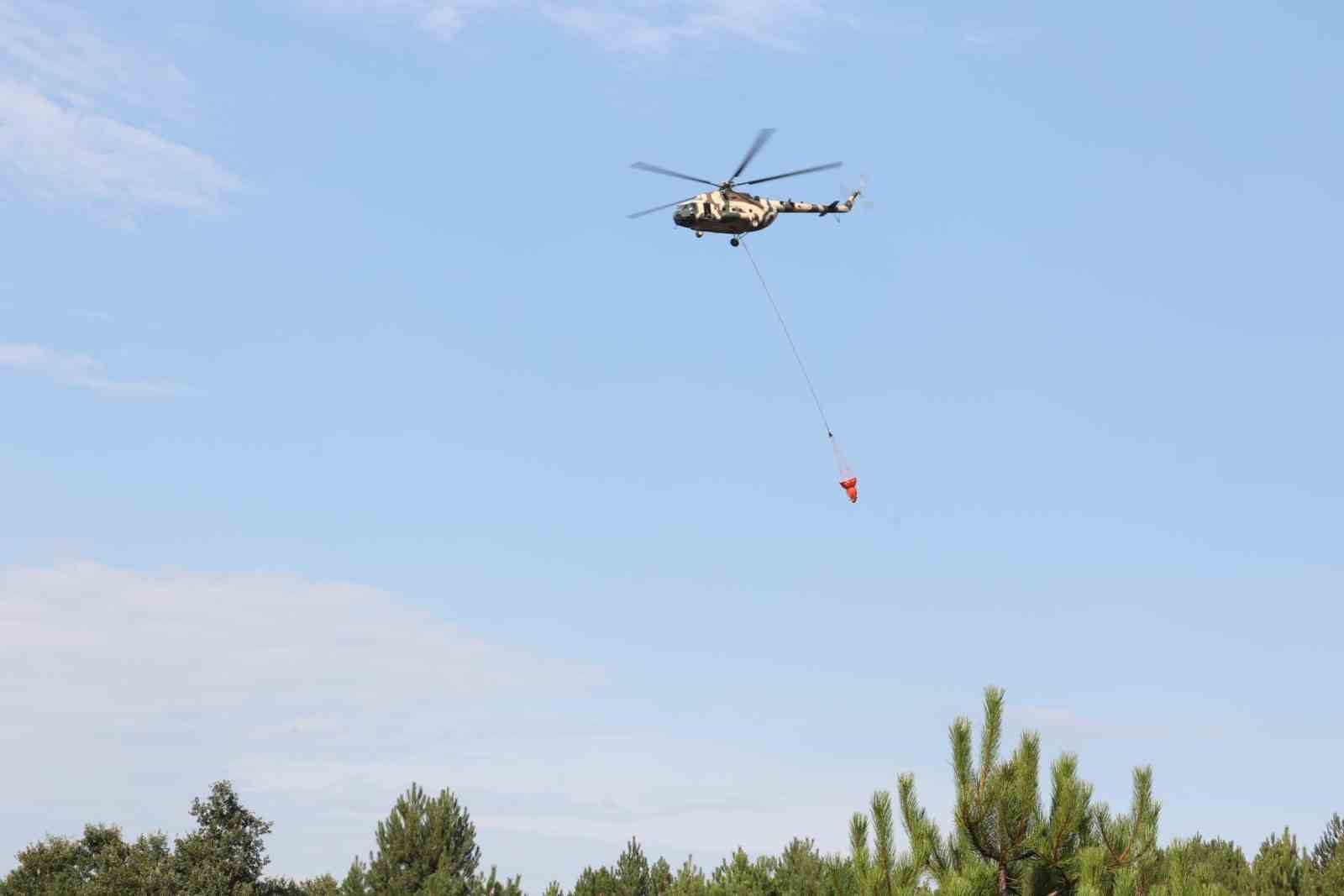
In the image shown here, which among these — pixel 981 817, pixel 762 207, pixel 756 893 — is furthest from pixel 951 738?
pixel 756 893

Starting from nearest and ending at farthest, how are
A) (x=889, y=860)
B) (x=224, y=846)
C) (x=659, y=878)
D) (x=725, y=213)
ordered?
(x=889, y=860) → (x=725, y=213) → (x=659, y=878) → (x=224, y=846)

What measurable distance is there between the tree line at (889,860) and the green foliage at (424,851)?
0.04 metres

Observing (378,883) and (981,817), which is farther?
(378,883)

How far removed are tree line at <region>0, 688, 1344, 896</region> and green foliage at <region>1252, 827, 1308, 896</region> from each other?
0.06 meters

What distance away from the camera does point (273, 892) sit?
72.4 metres

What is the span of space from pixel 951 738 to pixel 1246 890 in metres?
32.6

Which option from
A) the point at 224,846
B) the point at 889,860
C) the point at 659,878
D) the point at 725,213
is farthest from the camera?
the point at 224,846

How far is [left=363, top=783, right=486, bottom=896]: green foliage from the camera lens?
1816 inches

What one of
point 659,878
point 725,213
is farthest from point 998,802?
point 659,878

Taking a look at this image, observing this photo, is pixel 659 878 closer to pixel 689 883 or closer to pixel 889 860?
pixel 689 883

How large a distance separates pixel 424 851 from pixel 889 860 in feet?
79.9

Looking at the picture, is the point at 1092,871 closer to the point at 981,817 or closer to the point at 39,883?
the point at 981,817

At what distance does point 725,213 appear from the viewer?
1730 inches

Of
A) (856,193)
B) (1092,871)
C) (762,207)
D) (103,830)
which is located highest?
(856,193)
